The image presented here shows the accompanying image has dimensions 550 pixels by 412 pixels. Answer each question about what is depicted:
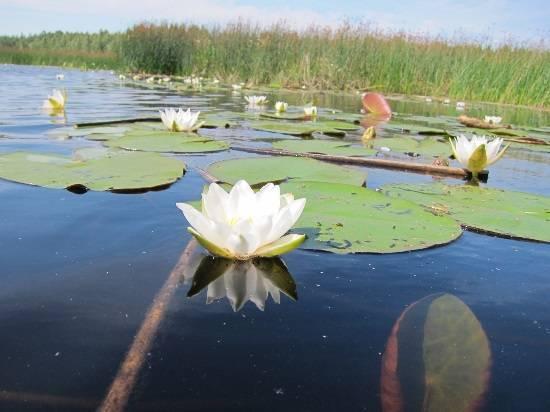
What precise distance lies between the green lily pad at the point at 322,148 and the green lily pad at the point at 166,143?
14.2 inches

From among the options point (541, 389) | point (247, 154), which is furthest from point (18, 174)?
point (541, 389)

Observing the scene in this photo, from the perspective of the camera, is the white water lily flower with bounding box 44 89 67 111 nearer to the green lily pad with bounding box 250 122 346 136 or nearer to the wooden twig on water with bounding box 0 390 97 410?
the green lily pad with bounding box 250 122 346 136

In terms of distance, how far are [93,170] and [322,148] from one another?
1.37m

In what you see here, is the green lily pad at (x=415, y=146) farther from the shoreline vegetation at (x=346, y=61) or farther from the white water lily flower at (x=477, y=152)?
the shoreline vegetation at (x=346, y=61)

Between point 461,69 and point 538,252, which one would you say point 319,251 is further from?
point 461,69

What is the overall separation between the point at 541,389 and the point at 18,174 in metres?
1.76

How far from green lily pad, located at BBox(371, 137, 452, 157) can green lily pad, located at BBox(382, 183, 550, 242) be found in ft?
3.37

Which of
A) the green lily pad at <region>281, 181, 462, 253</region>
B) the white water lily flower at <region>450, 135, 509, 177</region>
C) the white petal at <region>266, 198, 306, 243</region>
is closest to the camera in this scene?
the white petal at <region>266, 198, 306, 243</region>

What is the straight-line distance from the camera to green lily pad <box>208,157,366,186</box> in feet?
6.47

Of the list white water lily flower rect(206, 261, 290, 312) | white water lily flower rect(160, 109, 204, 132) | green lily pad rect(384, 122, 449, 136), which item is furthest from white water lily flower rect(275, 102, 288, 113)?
white water lily flower rect(206, 261, 290, 312)

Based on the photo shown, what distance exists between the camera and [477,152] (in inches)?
91.0

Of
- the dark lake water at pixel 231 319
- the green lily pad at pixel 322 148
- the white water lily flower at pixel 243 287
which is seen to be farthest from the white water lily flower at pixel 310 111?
the white water lily flower at pixel 243 287

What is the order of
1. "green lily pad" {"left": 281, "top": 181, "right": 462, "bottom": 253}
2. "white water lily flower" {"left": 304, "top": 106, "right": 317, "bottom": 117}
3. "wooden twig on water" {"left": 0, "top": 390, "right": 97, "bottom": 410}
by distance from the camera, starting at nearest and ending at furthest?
"wooden twig on water" {"left": 0, "top": 390, "right": 97, "bottom": 410} → "green lily pad" {"left": 281, "top": 181, "right": 462, "bottom": 253} → "white water lily flower" {"left": 304, "top": 106, "right": 317, "bottom": 117}

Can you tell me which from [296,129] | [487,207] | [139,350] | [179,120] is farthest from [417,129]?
[139,350]
